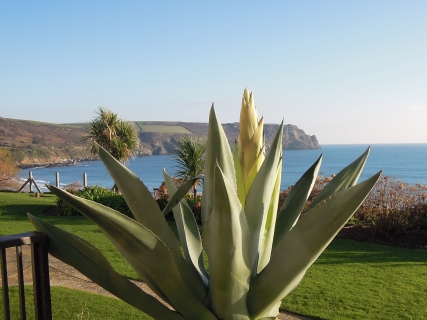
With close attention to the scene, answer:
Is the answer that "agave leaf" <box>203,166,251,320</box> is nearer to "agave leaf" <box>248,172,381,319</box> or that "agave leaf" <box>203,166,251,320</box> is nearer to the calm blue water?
"agave leaf" <box>248,172,381,319</box>

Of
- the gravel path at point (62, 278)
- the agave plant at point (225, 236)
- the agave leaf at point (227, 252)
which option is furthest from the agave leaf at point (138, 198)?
the gravel path at point (62, 278)

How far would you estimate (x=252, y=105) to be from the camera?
69.9 inches

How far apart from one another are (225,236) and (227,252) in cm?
7

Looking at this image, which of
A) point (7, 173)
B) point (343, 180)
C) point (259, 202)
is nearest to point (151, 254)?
point (259, 202)

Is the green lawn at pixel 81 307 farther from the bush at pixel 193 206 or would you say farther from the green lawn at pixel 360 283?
the bush at pixel 193 206

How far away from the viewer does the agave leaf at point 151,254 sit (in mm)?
1418

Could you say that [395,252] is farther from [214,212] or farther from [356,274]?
[214,212]

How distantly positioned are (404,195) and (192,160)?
6554 mm

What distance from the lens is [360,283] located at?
6.08 meters

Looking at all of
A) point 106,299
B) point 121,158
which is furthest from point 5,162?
point 106,299

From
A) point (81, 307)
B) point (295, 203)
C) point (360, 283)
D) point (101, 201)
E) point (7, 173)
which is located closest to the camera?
point (295, 203)

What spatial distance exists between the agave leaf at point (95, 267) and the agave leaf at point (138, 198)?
0.74 ft

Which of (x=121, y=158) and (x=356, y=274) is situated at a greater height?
(x=121, y=158)

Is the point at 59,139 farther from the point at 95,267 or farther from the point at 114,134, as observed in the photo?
the point at 95,267
